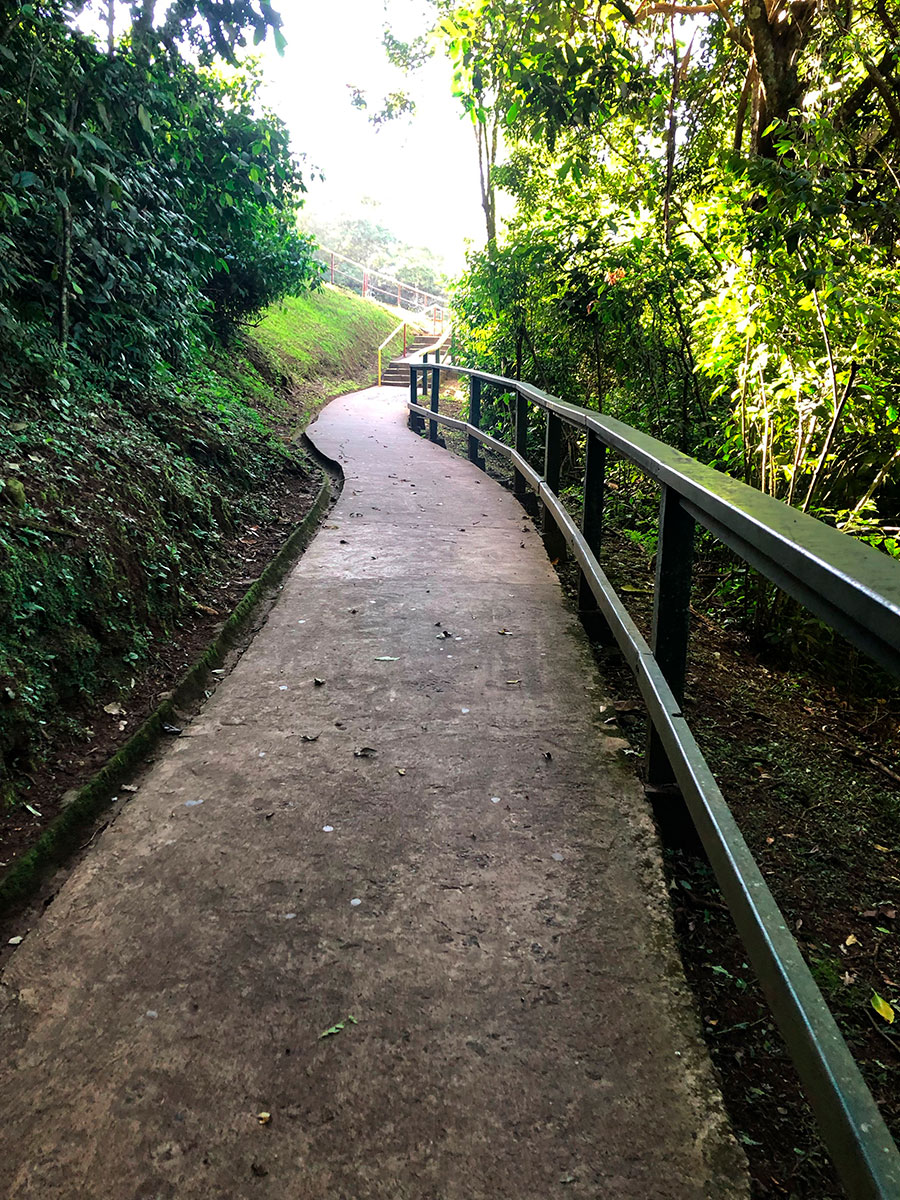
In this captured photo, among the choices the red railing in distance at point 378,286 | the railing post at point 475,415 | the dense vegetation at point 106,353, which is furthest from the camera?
the red railing in distance at point 378,286

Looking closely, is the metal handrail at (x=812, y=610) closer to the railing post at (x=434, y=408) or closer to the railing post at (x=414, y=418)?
the railing post at (x=434, y=408)

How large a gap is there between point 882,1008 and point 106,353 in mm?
6345

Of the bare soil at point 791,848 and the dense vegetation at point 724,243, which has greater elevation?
the dense vegetation at point 724,243

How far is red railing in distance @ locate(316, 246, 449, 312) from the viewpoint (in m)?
44.0

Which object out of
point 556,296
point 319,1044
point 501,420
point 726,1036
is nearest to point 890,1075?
point 726,1036

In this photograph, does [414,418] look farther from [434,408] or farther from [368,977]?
[368,977]

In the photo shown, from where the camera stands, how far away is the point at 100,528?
405cm

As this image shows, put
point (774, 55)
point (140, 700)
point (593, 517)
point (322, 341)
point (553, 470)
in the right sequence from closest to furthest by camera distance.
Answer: point (140, 700), point (593, 517), point (553, 470), point (774, 55), point (322, 341)

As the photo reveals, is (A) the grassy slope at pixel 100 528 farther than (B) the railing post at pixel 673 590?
Yes

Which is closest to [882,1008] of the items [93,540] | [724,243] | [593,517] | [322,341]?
[593,517]

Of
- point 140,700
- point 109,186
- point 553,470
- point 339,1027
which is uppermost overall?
point 109,186

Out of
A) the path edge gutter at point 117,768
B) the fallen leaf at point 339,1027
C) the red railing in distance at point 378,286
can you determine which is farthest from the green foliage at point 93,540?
the red railing in distance at point 378,286

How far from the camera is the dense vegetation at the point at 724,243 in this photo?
170 inches

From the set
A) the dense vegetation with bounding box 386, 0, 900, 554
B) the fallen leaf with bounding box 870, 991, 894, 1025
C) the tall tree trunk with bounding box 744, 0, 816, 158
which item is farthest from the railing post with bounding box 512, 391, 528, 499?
the fallen leaf with bounding box 870, 991, 894, 1025
